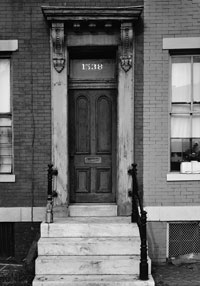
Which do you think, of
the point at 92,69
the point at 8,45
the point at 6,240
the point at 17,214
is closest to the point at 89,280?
the point at 17,214

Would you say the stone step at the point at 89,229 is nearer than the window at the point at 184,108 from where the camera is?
Yes

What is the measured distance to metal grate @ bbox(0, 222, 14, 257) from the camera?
8.08m

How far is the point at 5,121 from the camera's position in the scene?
8.16 m

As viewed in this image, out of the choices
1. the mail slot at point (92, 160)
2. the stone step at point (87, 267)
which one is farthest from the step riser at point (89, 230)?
the mail slot at point (92, 160)

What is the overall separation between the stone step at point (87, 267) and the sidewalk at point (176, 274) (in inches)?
22.0

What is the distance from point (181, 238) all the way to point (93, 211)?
1.80m

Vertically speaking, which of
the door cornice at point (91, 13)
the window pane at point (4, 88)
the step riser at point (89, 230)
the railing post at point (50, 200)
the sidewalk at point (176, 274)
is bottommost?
the sidewalk at point (176, 274)

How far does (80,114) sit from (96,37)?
1.52 m

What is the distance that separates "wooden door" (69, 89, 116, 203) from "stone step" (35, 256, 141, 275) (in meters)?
1.72

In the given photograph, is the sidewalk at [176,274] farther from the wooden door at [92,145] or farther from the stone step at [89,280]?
the wooden door at [92,145]

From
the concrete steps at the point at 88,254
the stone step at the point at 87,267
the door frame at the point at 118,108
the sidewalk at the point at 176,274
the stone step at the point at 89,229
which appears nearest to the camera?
the concrete steps at the point at 88,254

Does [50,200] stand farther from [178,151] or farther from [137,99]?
[178,151]

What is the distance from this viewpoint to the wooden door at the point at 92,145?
26.8 feet

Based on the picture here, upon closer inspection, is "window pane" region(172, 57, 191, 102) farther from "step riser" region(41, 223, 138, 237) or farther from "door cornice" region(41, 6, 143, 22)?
"step riser" region(41, 223, 138, 237)
